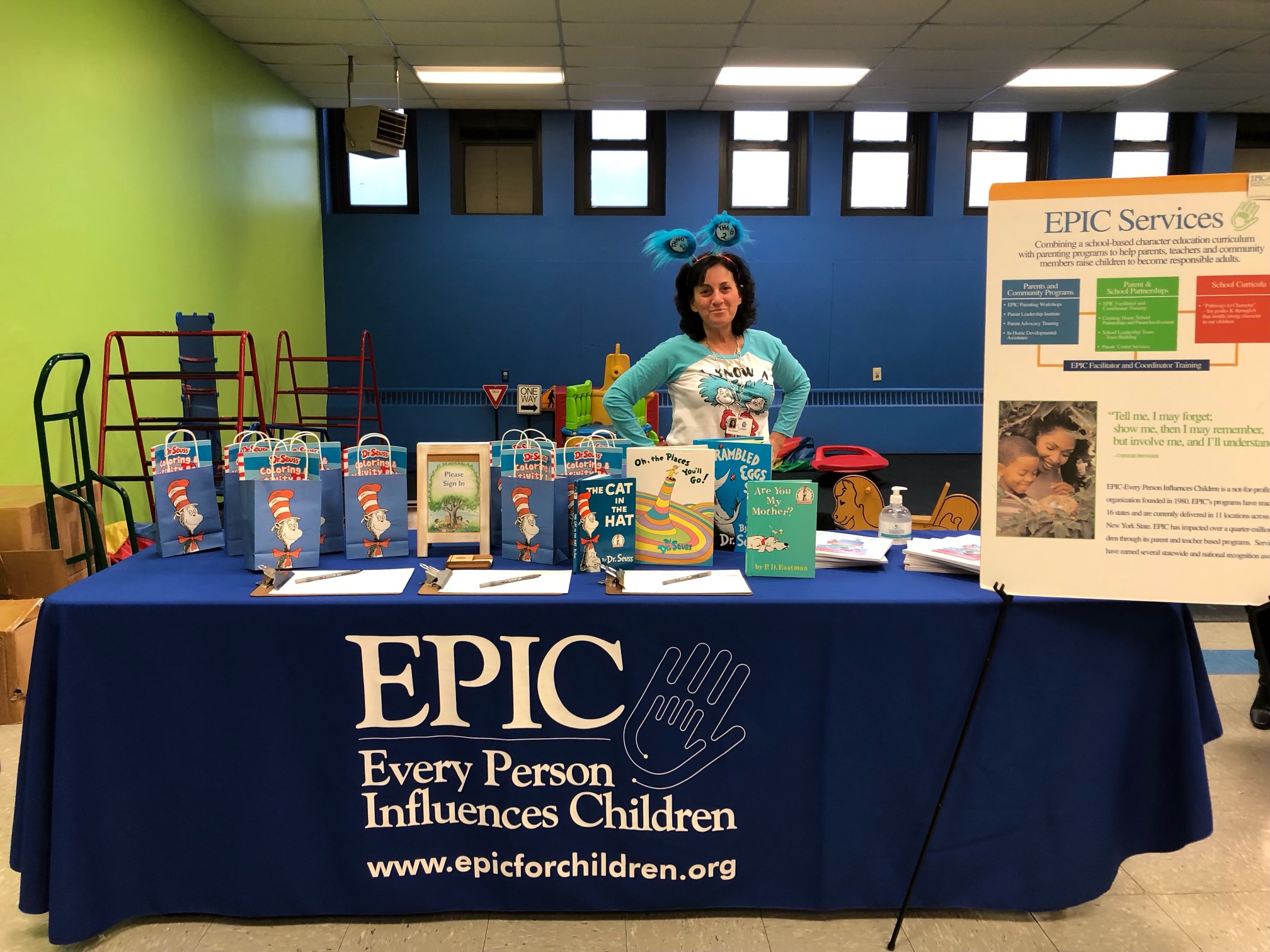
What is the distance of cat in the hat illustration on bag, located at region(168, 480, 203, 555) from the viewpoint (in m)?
2.08

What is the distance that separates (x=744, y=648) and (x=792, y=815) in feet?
1.24

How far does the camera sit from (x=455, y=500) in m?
2.12

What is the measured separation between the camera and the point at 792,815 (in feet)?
6.04

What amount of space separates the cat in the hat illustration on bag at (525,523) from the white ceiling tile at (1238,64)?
685 cm

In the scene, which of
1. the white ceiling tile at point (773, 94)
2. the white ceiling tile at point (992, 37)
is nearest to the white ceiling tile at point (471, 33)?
the white ceiling tile at point (773, 94)

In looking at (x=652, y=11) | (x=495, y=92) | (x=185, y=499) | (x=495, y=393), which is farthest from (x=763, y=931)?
(x=495, y=92)

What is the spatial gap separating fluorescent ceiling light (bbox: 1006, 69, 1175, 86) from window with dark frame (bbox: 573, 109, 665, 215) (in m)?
3.06

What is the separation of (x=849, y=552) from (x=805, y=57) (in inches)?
213

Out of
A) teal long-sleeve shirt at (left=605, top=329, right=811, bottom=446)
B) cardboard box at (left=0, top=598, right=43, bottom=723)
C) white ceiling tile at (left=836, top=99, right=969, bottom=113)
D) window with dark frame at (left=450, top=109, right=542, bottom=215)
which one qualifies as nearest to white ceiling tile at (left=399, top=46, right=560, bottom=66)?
window with dark frame at (left=450, top=109, right=542, bottom=215)

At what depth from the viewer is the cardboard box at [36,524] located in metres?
3.39

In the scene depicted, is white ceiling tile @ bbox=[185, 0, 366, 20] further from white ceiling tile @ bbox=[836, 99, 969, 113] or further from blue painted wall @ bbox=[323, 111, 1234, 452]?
white ceiling tile @ bbox=[836, 99, 969, 113]

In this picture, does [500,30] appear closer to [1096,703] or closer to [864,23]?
[864,23]

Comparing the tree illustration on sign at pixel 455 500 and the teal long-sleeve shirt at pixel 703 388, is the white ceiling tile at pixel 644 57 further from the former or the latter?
the tree illustration on sign at pixel 455 500

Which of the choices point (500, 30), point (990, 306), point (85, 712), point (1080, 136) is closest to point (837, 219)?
point (1080, 136)
